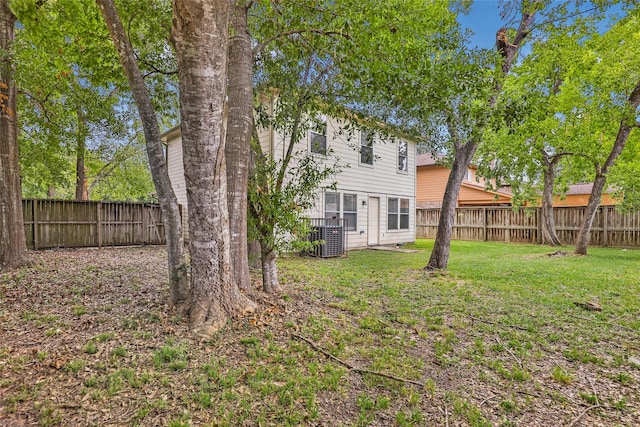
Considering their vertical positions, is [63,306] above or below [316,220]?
below

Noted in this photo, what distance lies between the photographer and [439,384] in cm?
259

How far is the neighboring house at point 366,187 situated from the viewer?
1041 centimetres

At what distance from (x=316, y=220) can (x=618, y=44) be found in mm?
11206

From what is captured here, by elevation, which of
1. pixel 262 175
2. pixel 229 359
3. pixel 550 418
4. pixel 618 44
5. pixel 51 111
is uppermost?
pixel 618 44

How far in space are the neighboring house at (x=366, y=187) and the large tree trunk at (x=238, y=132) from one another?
5118 mm

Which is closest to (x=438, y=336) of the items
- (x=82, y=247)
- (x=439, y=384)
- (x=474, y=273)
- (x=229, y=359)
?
(x=439, y=384)

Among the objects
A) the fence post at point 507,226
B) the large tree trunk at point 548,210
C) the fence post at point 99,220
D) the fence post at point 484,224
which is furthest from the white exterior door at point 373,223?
the fence post at point 99,220

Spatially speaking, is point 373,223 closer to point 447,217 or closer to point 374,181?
point 374,181

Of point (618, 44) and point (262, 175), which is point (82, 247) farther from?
point (618, 44)

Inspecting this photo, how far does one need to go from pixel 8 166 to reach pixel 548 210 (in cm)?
1637

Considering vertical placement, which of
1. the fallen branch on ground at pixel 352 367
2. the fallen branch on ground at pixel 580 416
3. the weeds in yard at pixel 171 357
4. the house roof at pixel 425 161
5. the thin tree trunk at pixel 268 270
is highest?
the house roof at pixel 425 161

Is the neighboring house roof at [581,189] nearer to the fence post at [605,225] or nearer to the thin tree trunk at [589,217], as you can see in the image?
the fence post at [605,225]

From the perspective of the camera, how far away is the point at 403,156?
43.2 ft

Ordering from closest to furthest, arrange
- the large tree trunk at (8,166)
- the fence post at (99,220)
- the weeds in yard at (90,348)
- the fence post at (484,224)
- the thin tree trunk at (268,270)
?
the weeds in yard at (90,348) < the thin tree trunk at (268,270) < the large tree trunk at (8,166) < the fence post at (99,220) < the fence post at (484,224)
